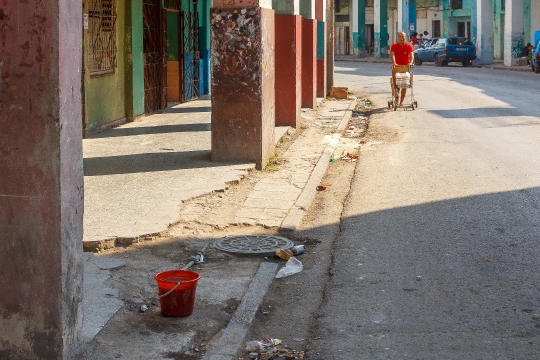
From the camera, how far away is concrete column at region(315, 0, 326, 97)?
76.4 feet

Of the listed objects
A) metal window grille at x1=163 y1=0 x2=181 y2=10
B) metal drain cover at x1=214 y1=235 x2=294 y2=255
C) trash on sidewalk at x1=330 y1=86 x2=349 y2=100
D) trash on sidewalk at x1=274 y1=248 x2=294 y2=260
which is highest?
metal window grille at x1=163 y1=0 x2=181 y2=10

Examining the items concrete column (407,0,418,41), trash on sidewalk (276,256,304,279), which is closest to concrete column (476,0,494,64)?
concrete column (407,0,418,41)

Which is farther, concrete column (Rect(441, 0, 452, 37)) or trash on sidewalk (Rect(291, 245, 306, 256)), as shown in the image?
concrete column (Rect(441, 0, 452, 37))

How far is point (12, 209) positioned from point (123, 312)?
56.1 inches

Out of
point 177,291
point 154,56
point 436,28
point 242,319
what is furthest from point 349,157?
point 436,28

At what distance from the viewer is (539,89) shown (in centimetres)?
2464

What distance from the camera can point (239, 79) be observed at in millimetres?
11523

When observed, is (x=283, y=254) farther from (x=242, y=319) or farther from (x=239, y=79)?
(x=239, y=79)

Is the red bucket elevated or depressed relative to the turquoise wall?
depressed

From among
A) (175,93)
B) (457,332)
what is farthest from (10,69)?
(175,93)

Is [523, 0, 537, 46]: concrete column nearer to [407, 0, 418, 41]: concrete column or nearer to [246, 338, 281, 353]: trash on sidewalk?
[407, 0, 418, 41]: concrete column

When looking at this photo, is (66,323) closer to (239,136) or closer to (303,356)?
(303,356)

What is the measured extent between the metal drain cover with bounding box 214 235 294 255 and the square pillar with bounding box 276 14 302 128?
27.3ft

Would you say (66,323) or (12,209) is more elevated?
(12,209)
